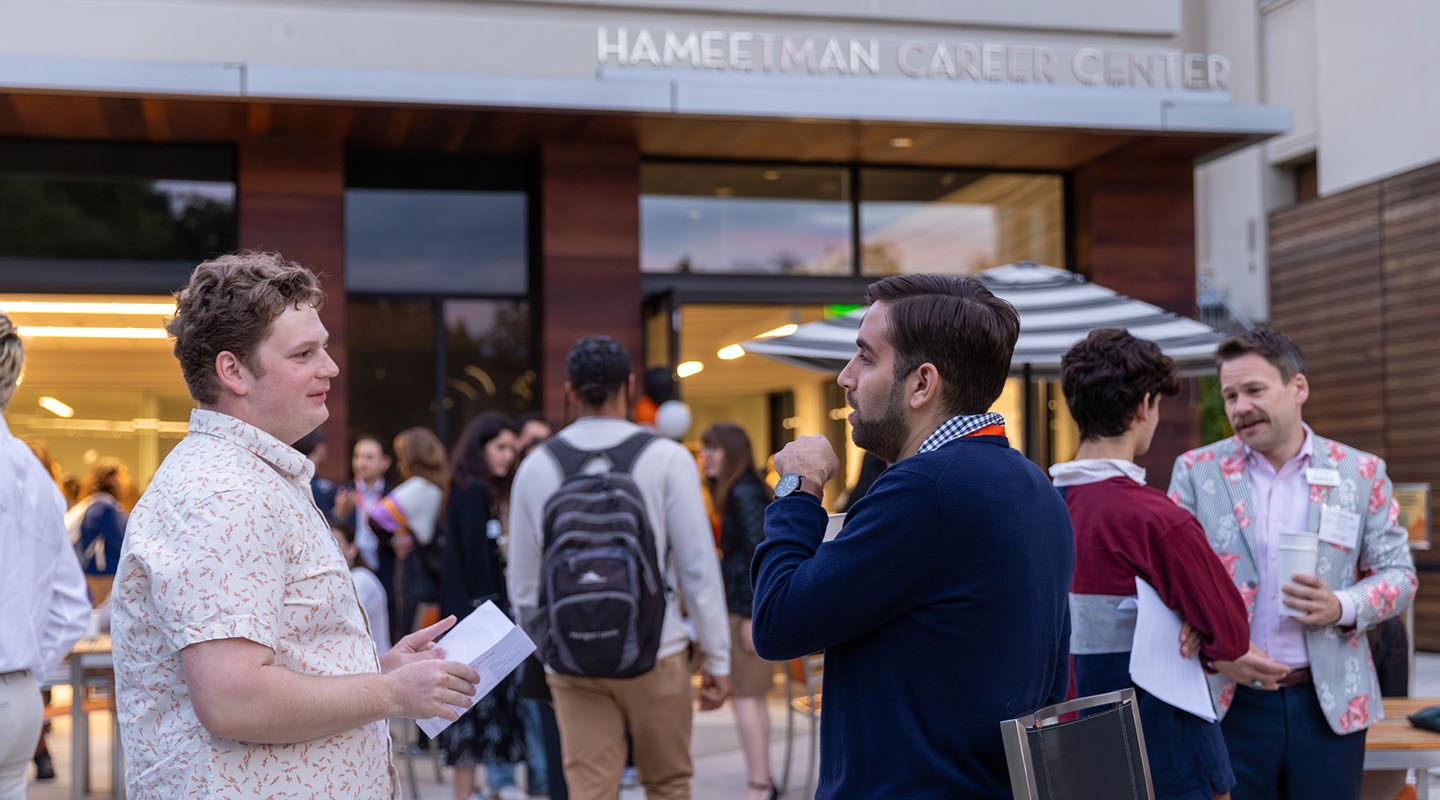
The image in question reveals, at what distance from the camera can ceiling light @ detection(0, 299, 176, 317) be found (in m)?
9.42

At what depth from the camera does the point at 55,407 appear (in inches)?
444

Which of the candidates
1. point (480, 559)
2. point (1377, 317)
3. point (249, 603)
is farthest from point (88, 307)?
point (1377, 317)

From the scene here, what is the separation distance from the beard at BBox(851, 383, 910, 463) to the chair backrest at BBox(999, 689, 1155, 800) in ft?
1.60

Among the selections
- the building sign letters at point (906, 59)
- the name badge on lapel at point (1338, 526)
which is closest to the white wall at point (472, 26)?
the building sign letters at point (906, 59)

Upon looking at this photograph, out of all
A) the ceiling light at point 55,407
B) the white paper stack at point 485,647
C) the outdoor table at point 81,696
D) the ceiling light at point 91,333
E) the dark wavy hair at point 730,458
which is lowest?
the outdoor table at point 81,696

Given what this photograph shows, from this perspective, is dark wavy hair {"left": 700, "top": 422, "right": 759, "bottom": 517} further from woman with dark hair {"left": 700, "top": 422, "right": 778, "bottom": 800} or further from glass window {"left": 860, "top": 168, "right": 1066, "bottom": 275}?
glass window {"left": 860, "top": 168, "right": 1066, "bottom": 275}

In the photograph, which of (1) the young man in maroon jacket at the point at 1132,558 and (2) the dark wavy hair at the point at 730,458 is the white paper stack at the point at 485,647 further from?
(2) the dark wavy hair at the point at 730,458

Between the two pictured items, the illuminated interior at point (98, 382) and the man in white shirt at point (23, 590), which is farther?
the illuminated interior at point (98, 382)

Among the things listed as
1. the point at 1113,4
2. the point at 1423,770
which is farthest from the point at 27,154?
the point at 1423,770

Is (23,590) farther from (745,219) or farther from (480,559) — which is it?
(745,219)

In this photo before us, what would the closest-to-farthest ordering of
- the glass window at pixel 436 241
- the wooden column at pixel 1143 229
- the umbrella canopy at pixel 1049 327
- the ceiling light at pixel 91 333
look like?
the umbrella canopy at pixel 1049 327 → the ceiling light at pixel 91 333 → the glass window at pixel 436 241 → the wooden column at pixel 1143 229

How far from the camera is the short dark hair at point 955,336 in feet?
7.43

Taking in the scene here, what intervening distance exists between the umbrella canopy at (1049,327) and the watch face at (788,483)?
9.35ft

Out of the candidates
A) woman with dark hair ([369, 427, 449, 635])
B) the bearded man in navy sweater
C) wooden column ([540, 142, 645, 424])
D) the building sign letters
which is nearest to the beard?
the bearded man in navy sweater
